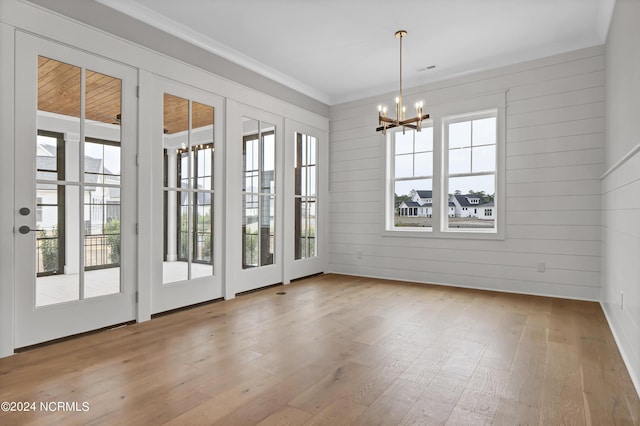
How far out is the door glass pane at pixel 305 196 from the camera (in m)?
5.55

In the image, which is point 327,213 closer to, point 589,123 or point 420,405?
point 589,123

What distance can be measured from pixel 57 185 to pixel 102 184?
1.14ft

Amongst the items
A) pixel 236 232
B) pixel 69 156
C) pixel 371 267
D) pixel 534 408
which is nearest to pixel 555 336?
pixel 534 408

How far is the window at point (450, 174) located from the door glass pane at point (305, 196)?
47.6 inches

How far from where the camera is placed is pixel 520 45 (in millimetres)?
4297

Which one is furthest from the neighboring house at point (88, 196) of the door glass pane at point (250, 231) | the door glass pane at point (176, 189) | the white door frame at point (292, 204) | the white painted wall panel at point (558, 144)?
the white painted wall panel at point (558, 144)

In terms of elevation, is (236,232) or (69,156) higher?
(69,156)

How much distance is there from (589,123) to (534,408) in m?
3.61

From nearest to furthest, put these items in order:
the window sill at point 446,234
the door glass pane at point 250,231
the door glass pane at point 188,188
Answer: the door glass pane at point 188,188 < the door glass pane at point 250,231 < the window sill at point 446,234

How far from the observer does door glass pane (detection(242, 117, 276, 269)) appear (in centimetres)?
465

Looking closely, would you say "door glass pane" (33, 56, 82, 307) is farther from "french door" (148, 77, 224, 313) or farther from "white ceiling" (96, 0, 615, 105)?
"white ceiling" (96, 0, 615, 105)

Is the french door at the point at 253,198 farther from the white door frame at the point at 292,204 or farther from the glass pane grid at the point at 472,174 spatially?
the glass pane grid at the point at 472,174

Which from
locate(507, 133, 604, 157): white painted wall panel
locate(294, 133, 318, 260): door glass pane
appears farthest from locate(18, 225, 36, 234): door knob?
locate(507, 133, 604, 157): white painted wall panel

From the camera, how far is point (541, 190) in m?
4.41
